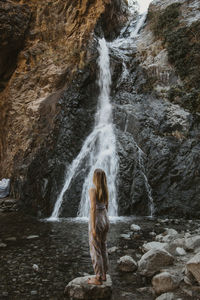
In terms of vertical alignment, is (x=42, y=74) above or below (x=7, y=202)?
above

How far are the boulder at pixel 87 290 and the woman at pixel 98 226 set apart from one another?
8 centimetres

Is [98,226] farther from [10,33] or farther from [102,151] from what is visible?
[10,33]

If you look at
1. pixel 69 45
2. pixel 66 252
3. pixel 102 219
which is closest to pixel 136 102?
pixel 69 45

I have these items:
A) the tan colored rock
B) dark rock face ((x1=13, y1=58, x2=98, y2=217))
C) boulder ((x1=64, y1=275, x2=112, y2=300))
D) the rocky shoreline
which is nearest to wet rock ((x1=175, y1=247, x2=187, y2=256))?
the rocky shoreline

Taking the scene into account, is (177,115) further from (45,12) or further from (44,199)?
(45,12)

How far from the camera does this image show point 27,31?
15.5 meters

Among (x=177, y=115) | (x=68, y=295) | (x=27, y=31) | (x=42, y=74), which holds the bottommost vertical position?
(x=68, y=295)

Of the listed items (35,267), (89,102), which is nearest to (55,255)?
(35,267)

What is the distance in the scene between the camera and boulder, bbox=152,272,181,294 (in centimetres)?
358

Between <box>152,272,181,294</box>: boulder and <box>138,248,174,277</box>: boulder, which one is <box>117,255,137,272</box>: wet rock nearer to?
<box>138,248,174,277</box>: boulder

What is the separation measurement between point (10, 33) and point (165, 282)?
15.3 metres

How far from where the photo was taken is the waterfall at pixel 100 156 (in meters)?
10.2

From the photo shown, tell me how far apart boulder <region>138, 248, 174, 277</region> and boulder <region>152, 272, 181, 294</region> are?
0.38 m

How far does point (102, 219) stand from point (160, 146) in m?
8.07
